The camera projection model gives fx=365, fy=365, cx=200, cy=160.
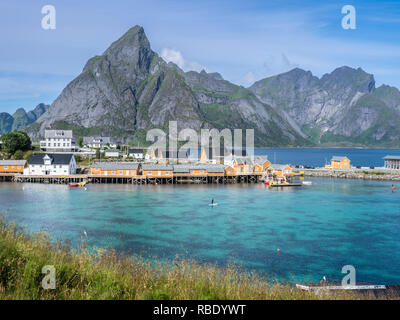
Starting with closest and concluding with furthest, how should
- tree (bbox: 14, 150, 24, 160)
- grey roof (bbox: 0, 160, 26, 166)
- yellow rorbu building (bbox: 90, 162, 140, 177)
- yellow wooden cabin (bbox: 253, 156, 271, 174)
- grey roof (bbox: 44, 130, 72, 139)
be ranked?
yellow rorbu building (bbox: 90, 162, 140, 177), grey roof (bbox: 0, 160, 26, 166), yellow wooden cabin (bbox: 253, 156, 271, 174), tree (bbox: 14, 150, 24, 160), grey roof (bbox: 44, 130, 72, 139)

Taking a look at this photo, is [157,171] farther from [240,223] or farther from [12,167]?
[240,223]

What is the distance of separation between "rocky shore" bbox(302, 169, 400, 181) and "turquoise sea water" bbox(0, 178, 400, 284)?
1867 centimetres

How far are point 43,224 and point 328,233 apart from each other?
997 inches

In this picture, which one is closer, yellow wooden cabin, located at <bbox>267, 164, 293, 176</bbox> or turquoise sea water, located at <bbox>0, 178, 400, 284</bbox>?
turquoise sea water, located at <bbox>0, 178, 400, 284</bbox>

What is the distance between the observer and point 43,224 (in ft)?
107

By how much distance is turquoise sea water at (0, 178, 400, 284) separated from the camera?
2458cm

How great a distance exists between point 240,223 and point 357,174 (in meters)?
53.7

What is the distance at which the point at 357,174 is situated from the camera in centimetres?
7962

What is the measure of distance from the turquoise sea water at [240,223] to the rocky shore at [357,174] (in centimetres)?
1867

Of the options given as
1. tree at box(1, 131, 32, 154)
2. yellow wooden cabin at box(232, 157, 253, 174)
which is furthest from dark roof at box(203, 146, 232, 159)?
tree at box(1, 131, 32, 154)

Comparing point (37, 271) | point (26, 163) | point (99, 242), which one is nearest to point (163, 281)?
point (37, 271)

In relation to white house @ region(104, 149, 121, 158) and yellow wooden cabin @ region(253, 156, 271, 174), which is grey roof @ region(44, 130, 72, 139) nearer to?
white house @ region(104, 149, 121, 158)

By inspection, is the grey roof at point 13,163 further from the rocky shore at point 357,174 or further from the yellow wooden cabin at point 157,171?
the rocky shore at point 357,174

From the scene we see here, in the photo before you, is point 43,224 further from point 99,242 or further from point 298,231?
point 298,231
